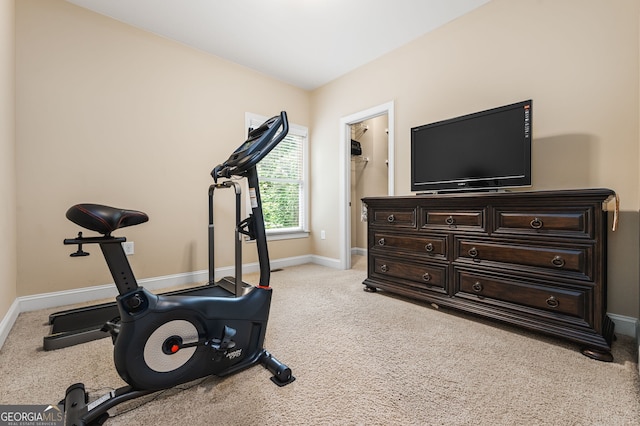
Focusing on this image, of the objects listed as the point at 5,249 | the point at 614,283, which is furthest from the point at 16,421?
the point at 614,283

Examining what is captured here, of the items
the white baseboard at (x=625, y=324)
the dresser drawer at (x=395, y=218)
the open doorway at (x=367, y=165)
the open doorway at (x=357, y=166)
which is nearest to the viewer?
the white baseboard at (x=625, y=324)

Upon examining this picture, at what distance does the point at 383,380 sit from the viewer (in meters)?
1.36

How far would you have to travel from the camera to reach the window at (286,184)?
12.6ft

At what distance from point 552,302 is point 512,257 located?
331mm

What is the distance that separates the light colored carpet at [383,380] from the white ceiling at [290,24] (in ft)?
8.97

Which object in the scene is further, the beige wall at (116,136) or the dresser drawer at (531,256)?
the beige wall at (116,136)

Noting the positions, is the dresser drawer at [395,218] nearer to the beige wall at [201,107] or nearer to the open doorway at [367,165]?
the beige wall at [201,107]

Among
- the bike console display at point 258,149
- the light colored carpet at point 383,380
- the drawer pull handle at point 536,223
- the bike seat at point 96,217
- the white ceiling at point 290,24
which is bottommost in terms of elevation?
the light colored carpet at point 383,380

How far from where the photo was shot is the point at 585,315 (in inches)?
63.2

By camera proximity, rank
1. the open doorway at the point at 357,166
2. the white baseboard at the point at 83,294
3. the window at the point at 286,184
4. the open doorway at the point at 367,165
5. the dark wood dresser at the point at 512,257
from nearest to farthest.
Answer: the dark wood dresser at the point at 512,257, the white baseboard at the point at 83,294, the open doorway at the point at 357,166, the window at the point at 286,184, the open doorway at the point at 367,165

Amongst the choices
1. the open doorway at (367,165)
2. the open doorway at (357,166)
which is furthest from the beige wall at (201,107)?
the open doorway at (367,165)

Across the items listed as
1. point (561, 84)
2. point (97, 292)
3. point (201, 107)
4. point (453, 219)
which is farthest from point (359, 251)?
point (97, 292)

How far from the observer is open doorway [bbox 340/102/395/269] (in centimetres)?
331

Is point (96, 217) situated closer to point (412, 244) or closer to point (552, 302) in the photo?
point (412, 244)
